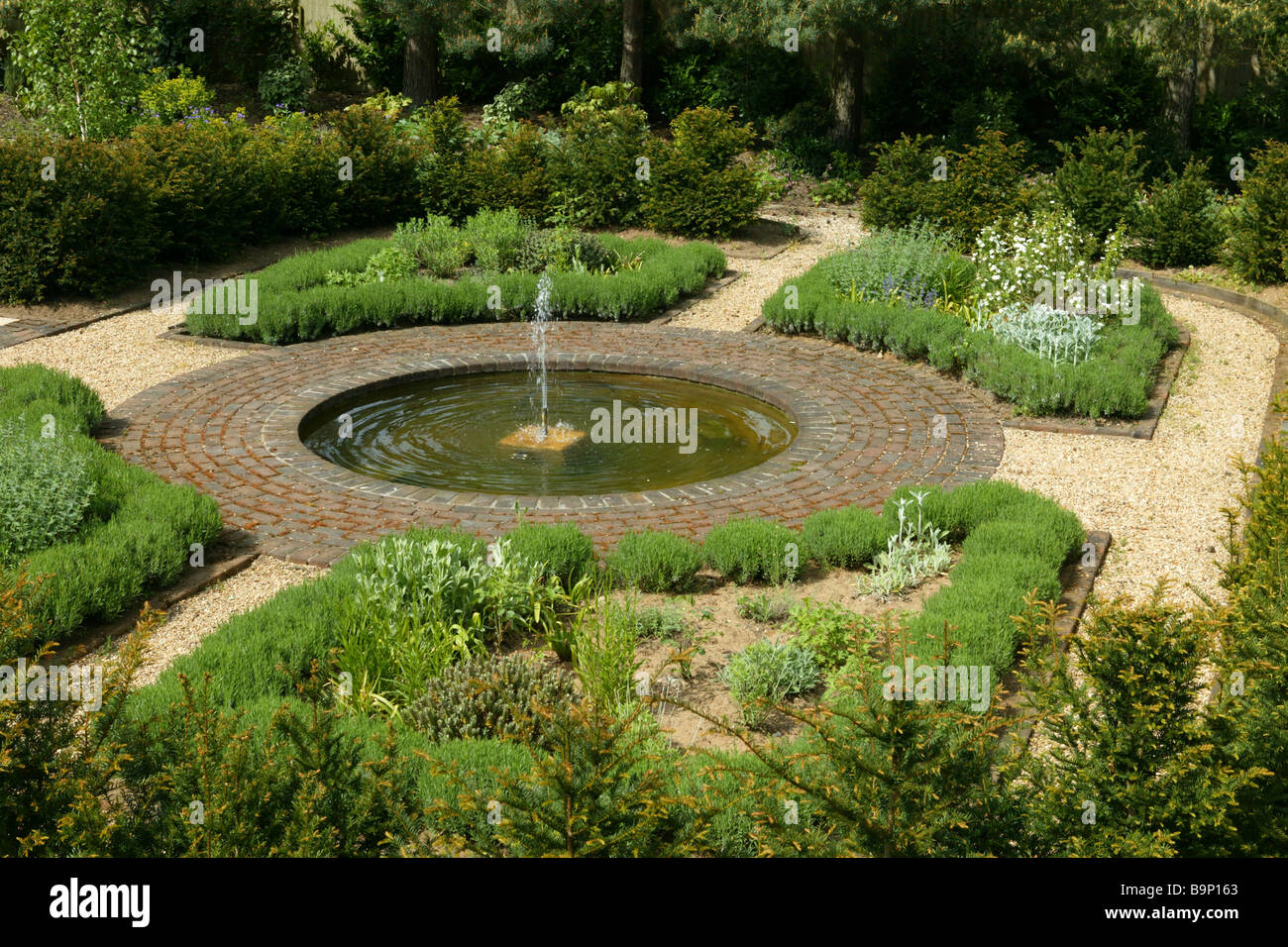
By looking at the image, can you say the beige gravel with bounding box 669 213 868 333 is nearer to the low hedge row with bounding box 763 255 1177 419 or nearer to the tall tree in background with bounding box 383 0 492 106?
the low hedge row with bounding box 763 255 1177 419

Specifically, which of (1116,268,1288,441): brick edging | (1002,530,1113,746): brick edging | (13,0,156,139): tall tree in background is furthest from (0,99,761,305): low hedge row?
(1002,530,1113,746): brick edging

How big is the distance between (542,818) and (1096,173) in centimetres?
1290

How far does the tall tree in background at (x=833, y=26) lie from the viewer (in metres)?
17.2

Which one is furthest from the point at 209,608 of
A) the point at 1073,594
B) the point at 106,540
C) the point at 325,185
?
the point at 325,185

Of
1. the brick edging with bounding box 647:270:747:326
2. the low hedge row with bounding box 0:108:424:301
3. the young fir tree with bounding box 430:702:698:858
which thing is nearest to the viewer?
the young fir tree with bounding box 430:702:698:858

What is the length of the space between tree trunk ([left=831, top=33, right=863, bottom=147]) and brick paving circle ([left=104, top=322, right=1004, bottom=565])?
9.42m

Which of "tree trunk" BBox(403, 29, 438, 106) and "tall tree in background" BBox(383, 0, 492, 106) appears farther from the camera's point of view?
"tree trunk" BBox(403, 29, 438, 106)

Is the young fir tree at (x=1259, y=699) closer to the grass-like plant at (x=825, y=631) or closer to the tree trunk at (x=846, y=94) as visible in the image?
the grass-like plant at (x=825, y=631)

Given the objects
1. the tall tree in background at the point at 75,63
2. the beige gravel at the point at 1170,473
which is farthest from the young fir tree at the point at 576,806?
the tall tree in background at the point at 75,63

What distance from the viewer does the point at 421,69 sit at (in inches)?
904

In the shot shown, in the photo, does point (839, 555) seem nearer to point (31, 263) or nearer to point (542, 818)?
point (542, 818)

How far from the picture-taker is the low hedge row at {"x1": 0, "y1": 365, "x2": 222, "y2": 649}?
603cm

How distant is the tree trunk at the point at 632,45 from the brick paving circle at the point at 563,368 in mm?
10655
